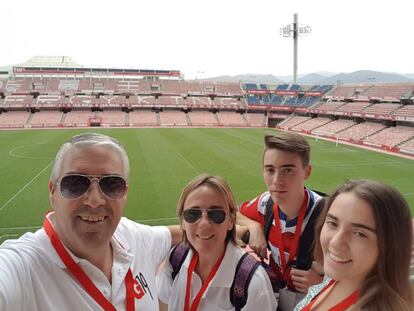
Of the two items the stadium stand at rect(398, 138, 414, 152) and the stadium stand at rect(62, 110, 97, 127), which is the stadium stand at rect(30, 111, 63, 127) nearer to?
the stadium stand at rect(62, 110, 97, 127)

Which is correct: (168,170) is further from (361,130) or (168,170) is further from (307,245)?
(361,130)

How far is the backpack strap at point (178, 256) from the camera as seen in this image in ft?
9.52

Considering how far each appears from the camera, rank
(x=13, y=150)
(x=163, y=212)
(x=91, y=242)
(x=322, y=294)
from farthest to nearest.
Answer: (x=13, y=150) → (x=163, y=212) → (x=322, y=294) → (x=91, y=242)

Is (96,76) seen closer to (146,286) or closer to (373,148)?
(373,148)

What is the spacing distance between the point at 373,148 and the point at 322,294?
37.0 m

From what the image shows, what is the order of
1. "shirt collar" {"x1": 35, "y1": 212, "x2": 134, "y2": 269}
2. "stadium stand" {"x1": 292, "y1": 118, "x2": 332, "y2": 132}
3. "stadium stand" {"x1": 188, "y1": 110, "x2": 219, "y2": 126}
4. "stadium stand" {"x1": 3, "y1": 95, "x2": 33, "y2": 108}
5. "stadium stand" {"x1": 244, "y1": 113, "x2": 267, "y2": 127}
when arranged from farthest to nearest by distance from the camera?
"stadium stand" {"x1": 244, "y1": 113, "x2": 267, "y2": 127} < "stadium stand" {"x1": 188, "y1": 110, "x2": 219, "y2": 126} < "stadium stand" {"x1": 3, "y1": 95, "x2": 33, "y2": 108} < "stadium stand" {"x1": 292, "y1": 118, "x2": 332, "y2": 132} < "shirt collar" {"x1": 35, "y1": 212, "x2": 134, "y2": 269}

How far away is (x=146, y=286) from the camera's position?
254cm

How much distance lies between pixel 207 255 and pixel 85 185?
3.87ft

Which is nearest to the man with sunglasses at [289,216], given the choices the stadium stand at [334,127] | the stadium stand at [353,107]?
the stadium stand at [334,127]

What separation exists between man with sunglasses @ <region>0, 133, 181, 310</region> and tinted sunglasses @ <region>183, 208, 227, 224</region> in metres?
0.59

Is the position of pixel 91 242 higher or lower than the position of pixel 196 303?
higher

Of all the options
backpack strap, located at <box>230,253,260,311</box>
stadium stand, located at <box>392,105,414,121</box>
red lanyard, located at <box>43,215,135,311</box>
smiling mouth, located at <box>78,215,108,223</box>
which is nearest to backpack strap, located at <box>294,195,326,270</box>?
backpack strap, located at <box>230,253,260,311</box>

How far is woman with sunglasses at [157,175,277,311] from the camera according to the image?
2.63 meters

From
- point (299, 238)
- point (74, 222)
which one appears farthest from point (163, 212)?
point (74, 222)
